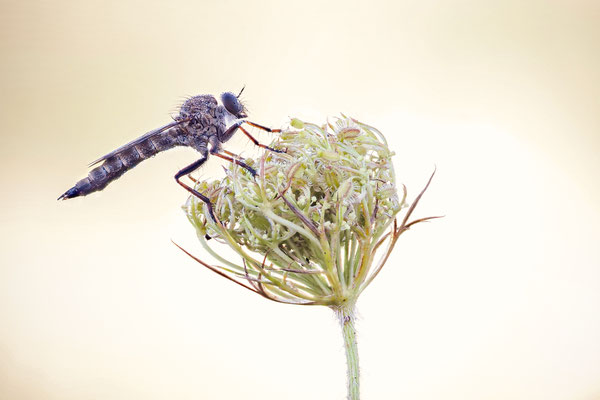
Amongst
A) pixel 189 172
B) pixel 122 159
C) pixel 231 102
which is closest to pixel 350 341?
pixel 189 172

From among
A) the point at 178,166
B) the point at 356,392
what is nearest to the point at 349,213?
the point at 356,392

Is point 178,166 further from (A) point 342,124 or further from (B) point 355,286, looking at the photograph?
(B) point 355,286

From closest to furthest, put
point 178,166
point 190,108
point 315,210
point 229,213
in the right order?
point 315,210
point 229,213
point 178,166
point 190,108

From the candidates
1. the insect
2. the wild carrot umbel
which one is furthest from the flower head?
the insect

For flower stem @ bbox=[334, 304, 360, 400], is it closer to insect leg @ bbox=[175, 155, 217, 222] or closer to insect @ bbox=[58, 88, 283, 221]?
insect leg @ bbox=[175, 155, 217, 222]

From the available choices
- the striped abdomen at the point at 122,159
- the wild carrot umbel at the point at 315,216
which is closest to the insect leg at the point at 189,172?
the wild carrot umbel at the point at 315,216

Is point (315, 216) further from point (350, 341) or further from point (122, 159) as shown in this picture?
point (122, 159)
